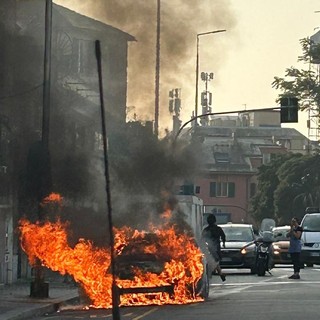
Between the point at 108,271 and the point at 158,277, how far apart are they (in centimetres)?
101

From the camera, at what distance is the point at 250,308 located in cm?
2155

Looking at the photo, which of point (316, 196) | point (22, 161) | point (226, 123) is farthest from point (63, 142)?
point (226, 123)

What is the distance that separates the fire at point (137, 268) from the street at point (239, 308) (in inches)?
14.4

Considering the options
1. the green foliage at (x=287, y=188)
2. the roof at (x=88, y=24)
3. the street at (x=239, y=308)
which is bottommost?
the street at (x=239, y=308)

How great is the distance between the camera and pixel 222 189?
435 feet

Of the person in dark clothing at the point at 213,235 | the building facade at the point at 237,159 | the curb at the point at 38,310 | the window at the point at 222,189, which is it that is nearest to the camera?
the curb at the point at 38,310

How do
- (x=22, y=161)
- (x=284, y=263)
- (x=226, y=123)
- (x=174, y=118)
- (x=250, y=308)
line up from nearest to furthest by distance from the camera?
1. (x=250, y=308)
2. (x=22, y=161)
3. (x=174, y=118)
4. (x=284, y=263)
5. (x=226, y=123)

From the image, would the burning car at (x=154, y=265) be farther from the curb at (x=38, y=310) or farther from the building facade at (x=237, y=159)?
the building facade at (x=237, y=159)

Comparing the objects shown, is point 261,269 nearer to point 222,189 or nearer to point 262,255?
point 262,255

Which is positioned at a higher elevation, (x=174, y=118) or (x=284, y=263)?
(x=174, y=118)

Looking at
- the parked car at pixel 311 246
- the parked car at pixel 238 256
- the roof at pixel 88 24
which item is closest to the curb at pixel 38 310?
the roof at pixel 88 24

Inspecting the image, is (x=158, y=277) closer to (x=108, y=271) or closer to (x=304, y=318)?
(x=108, y=271)

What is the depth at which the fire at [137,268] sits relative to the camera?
2206 centimetres

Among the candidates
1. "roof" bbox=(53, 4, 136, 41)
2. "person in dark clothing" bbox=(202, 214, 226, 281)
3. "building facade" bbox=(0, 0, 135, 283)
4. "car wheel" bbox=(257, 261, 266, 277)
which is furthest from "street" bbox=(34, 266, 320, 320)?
"car wheel" bbox=(257, 261, 266, 277)
